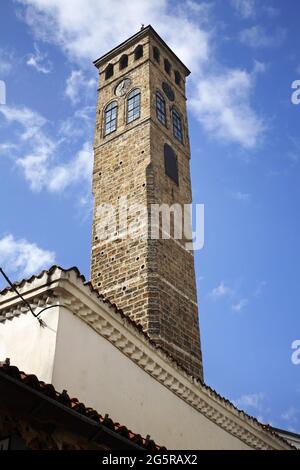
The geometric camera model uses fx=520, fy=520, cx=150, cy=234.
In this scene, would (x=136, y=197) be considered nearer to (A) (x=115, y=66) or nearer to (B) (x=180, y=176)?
(B) (x=180, y=176)

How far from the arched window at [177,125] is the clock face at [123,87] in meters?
2.22

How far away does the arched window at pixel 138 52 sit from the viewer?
23125mm

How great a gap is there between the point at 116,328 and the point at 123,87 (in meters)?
15.1

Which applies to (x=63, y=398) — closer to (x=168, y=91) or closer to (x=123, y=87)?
(x=123, y=87)

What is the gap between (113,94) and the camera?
74.5 ft

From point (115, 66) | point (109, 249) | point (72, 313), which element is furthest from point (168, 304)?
point (115, 66)

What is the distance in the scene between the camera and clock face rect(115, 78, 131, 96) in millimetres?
22311

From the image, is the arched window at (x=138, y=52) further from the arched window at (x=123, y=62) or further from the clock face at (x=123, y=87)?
the clock face at (x=123, y=87)

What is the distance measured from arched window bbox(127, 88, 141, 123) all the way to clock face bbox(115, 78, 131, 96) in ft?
1.97

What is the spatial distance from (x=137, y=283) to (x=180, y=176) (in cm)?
593

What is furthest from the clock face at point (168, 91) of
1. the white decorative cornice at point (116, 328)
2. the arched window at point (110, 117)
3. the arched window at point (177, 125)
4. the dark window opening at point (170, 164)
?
the white decorative cornice at point (116, 328)

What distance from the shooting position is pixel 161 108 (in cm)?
2142

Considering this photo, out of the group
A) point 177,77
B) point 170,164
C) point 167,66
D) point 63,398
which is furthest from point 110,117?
point 63,398
